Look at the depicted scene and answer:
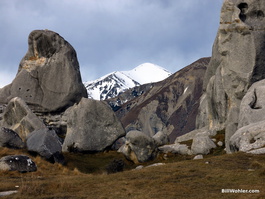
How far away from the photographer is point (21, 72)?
66875 mm

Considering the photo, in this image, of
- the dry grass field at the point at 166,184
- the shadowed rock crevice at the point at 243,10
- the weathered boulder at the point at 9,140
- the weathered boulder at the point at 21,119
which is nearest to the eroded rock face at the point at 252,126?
the dry grass field at the point at 166,184

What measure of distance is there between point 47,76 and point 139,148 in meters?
30.6

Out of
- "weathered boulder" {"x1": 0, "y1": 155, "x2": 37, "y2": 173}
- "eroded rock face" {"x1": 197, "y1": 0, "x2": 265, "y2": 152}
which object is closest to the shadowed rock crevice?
"eroded rock face" {"x1": 197, "y1": 0, "x2": 265, "y2": 152}

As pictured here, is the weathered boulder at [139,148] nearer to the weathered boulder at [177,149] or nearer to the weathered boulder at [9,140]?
the weathered boulder at [177,149]

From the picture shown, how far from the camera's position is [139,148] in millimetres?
40406

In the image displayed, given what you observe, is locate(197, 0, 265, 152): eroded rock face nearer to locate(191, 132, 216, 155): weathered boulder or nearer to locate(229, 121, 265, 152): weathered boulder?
locate(191, 132, 216, 155): weathered boulder

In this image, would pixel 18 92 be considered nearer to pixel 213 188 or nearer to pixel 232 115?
pixel 232 115

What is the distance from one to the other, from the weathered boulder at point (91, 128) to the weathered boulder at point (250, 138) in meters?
23.2

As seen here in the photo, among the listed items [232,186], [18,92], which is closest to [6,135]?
[232,186]

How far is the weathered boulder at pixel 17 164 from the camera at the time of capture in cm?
2343

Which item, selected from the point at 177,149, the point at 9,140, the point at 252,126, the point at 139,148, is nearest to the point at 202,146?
the point at 177,149

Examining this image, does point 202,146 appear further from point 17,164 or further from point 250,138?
point 17,164

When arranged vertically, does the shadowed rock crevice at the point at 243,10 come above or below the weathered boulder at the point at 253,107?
above

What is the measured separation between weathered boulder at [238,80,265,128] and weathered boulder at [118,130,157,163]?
12437 millimetres
